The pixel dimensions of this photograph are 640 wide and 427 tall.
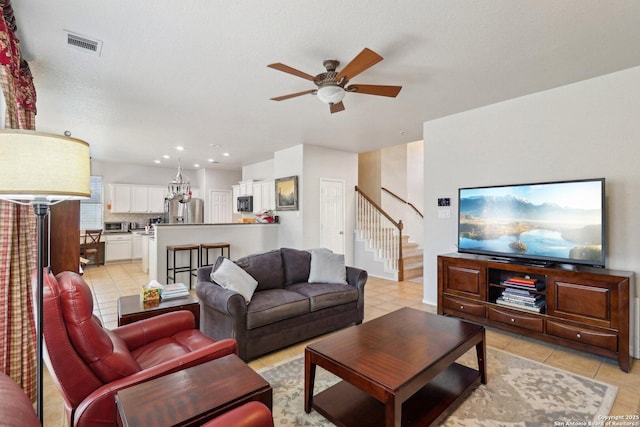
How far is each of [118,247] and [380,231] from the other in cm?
676

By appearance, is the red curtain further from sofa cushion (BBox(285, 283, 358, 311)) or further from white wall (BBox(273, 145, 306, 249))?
white wall (BBox(273, 145, 306, 249))

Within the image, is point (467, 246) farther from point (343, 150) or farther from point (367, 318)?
point (343, 150)

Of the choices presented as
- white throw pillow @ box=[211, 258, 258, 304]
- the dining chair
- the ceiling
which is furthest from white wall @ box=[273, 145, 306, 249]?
the dining chair

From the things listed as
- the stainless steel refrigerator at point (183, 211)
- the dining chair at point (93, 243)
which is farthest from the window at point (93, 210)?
the stainless steel refrigerator at point (183, 211)

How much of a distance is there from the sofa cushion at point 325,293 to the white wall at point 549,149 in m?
1.63

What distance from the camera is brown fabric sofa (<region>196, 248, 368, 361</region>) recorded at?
2.71 m

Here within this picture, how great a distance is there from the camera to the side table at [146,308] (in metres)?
2.33

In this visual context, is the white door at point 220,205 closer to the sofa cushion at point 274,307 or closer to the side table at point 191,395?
the sofa cushion at point 274,307

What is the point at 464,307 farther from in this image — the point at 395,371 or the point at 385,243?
the point at 385,243

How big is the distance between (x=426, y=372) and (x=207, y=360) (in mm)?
1251

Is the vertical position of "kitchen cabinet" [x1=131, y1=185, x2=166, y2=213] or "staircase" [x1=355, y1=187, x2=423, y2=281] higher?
"kitchen cabinet" [x1=131, y1=185, x2=166, y2=213]

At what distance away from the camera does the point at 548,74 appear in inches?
120

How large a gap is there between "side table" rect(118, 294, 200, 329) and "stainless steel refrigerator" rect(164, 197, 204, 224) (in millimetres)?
6380

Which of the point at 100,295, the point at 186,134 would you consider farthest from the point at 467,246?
the point at 100,295
